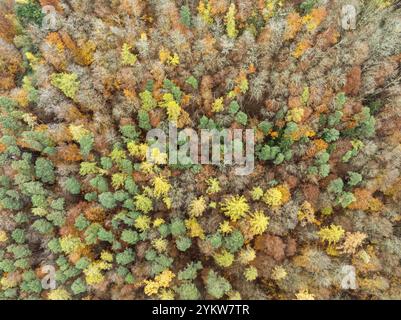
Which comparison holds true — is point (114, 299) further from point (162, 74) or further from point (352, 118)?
point (352, 118)

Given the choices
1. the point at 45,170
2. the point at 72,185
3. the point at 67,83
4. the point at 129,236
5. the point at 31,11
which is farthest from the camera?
the point at 31,11

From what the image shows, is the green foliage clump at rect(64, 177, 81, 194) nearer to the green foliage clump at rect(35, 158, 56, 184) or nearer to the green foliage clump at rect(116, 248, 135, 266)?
the green foliage clump at rect(35, 158, 56, 184)

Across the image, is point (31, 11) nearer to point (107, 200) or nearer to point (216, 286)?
point (107, 200)

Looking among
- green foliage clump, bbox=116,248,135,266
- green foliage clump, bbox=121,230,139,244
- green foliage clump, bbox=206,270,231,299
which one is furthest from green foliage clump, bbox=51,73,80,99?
green foliage clump, bbox=206,270,231,299

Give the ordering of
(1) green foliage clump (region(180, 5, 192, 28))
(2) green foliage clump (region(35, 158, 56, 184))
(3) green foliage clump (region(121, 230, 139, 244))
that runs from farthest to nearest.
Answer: (1) green foliage clump (region(180, 5, 192, 28)) < (2) green foliage clump (region(35, 158, 56, 184)) < (3) green foliage clump (region(121, 230, 139, 244))

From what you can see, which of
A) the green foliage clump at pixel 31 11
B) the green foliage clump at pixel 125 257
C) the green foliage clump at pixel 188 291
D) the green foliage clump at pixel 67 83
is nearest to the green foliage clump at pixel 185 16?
the green foliage clump at pixel 67 83

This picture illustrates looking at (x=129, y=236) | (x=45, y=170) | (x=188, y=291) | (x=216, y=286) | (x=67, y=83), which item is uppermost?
Result: (x=67, y=83)

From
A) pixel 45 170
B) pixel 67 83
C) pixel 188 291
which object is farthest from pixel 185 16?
pixel 188 291
